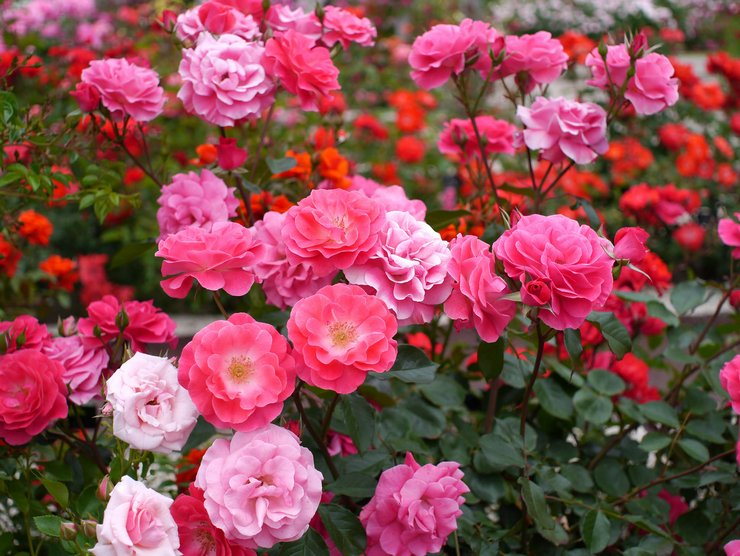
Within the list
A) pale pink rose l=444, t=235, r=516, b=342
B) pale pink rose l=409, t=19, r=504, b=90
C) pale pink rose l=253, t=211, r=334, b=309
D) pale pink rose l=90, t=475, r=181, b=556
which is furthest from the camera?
pale pink rose l=409, t=19, r=504, b=90

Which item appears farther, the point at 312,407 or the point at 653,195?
the point at 653,195

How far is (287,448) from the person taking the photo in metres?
0.78

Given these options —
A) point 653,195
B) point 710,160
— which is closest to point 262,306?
point 653,195

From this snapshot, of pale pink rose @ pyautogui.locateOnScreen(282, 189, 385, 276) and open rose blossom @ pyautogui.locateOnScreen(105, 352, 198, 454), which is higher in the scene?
pale pink rose @ pyautogui.locateOnScreen(282, 189, 385, 276)

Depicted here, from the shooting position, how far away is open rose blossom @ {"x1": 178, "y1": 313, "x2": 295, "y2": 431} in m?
0.77

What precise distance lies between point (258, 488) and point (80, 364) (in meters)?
0.43

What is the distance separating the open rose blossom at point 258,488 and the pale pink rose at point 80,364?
1.13ft

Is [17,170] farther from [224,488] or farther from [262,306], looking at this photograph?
[224,488]

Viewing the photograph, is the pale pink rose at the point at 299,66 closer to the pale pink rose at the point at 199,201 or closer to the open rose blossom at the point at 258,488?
the pale pink rose at the point at 199,201

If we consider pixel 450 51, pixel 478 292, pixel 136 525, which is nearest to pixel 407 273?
pixel 478 292

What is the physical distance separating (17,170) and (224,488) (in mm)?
649

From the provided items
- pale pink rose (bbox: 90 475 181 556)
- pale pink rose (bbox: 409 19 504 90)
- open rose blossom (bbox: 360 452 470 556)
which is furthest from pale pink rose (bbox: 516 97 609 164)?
pale pink rose (bbox: 90 475 181 556)

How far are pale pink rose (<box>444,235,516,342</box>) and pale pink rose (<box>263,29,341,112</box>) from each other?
0.37 meters

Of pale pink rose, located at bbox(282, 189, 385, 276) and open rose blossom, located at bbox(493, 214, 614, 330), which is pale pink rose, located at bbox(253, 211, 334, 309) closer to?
pale pink rose, located at bbox(282, 189, 385, 276)
